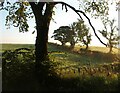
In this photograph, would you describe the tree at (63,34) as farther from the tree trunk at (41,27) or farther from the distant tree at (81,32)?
the tree trunk at (41,27)

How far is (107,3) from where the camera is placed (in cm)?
2169

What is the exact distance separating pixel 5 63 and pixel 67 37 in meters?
23.7

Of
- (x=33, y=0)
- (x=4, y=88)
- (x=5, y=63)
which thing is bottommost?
(x=4, y=88)

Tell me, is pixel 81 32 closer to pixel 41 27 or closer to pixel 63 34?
pixel 63 34

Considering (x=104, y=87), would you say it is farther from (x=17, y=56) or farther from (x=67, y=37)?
(x=67, y=37)

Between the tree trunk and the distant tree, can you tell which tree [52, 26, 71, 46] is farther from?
the tree trunk

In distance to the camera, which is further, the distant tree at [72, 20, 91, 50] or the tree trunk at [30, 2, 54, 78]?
the distant tree at [72, 20, 91, 50]

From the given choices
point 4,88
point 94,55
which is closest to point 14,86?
point 4,88

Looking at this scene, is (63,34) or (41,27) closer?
(41,27)

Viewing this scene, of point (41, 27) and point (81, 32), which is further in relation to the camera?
point (81, 32)

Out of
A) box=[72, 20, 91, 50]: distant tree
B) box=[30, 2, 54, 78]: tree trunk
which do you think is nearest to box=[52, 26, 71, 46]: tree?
box=[72, 20, 91, 50]: distant tree

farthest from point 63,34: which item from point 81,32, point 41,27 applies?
point 41,27

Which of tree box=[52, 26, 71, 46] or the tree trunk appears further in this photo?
tree box=[52, 26, 71, 46]

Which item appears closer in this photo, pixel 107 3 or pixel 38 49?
pixel 38 49
